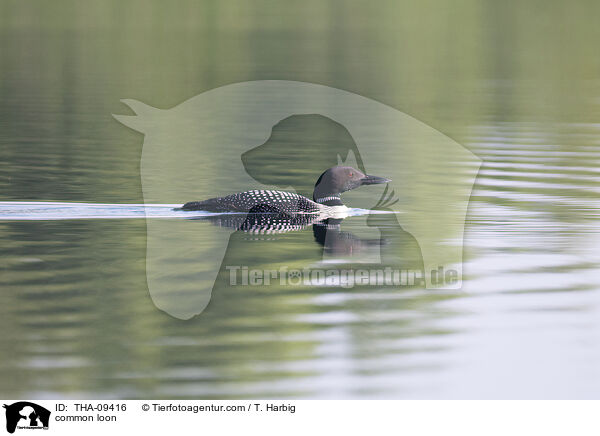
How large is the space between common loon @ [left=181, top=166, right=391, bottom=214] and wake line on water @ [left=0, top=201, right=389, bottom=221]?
4.1 inches

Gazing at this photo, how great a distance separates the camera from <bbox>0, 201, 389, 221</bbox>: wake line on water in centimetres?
955

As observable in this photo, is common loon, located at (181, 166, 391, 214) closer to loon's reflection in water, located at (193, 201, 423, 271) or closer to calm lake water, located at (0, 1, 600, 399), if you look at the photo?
loon's reflection in water, located at (193, 201, 423, 271)

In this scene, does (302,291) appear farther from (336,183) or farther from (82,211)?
(336,183)

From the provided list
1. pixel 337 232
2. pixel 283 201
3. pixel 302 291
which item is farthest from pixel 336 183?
pixel 302 291

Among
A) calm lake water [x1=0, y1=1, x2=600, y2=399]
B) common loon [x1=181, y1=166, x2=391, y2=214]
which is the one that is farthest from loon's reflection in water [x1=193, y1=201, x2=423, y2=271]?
calm lake water [x1=0, y1=1, x2=600, y2=399]

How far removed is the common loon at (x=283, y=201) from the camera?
32.5 feet

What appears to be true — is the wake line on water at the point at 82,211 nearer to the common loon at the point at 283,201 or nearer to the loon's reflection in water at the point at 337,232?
the common loon at the point at 283,201

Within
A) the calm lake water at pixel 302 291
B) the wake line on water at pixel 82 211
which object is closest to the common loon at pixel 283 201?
the wake line on water at pixel 82 211

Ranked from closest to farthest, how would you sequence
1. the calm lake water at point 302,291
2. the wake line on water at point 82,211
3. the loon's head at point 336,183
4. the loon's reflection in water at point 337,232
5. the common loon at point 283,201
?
the calm lake water at point 302,291, the loon's reflection in water at point 337,232, the wake line on water at point 82,211, the common loon at point 283,201, the loon's head at point 336,183

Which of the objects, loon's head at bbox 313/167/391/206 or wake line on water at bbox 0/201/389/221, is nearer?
wake line on water at bbox 0/201/389/221

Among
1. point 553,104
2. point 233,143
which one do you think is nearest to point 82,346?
point 233,143

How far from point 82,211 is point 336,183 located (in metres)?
2.22

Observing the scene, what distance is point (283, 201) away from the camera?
9922 millimetres

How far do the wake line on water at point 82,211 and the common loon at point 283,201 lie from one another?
0.10 meters
